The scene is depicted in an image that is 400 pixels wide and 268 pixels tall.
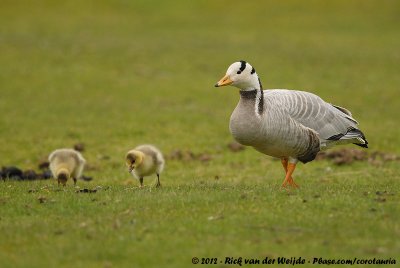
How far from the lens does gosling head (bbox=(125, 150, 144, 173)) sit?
1295 cm

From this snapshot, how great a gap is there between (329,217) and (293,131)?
2.80 meters

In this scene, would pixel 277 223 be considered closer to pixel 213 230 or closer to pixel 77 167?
pixel 213 230

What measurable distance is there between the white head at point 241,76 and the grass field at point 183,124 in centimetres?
177

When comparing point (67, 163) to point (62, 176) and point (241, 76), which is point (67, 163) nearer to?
point (62, 176)

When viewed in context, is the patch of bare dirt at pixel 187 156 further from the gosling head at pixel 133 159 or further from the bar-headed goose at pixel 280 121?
the bar-headed goose at pixel 280 121

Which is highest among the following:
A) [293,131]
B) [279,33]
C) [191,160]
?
[279,33]

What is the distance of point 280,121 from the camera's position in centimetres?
1143

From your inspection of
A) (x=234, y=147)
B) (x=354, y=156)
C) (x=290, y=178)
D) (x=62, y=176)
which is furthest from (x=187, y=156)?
(x=290, y=178)

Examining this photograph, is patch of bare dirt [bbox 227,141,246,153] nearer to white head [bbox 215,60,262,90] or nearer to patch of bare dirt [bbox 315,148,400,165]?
patch of bare dirt [bbox 315,148,400,165]

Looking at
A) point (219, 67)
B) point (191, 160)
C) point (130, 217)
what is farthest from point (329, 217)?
point (219, 67)

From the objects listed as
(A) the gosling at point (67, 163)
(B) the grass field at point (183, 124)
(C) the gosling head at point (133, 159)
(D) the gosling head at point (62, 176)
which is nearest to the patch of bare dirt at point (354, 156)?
(B) the grass field at point (183, 124)

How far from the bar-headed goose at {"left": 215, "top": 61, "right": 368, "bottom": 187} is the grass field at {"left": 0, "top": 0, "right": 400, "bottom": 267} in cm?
80

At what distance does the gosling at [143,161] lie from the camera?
42.7 ft

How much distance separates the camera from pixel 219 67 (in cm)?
3020
